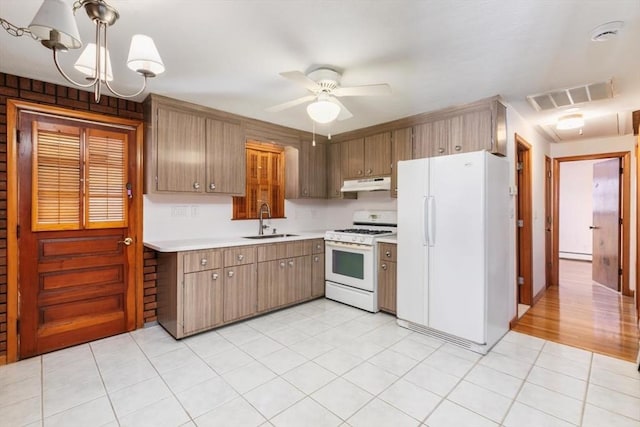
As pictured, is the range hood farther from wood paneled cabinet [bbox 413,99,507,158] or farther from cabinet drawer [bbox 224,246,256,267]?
cabinet drawer [bbox 224,246,256,267]

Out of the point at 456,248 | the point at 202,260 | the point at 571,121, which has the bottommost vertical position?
the point at 202,260

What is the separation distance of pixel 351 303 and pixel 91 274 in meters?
2.80

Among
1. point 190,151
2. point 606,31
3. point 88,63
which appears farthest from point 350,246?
point 88,63

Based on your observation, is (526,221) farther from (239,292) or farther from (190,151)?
(190,151)

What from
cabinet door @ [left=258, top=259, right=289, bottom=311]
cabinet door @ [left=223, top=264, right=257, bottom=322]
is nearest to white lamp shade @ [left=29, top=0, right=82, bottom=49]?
cabinet door @ [left=223, top=264, right=257, bottom=322]

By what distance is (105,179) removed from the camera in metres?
3.03

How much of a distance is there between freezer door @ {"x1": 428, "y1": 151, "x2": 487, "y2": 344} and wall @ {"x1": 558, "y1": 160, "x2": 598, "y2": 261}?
565 centimetres

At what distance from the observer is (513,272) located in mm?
3379

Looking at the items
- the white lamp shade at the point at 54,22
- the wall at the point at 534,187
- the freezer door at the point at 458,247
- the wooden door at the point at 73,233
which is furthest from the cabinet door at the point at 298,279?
the white lamp shade at the point at 54,22

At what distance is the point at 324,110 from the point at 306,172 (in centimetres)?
215

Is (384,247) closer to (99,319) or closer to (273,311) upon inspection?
(273,311)

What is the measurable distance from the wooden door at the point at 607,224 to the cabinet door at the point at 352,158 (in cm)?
393

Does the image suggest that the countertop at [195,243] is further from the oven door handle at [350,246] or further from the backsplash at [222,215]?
the oven door handle at [350,246]

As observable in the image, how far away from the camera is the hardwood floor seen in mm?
2891
